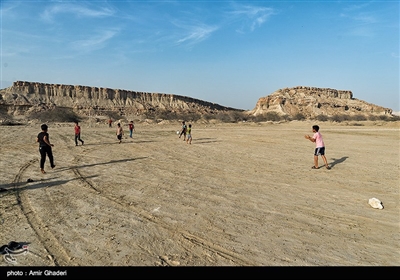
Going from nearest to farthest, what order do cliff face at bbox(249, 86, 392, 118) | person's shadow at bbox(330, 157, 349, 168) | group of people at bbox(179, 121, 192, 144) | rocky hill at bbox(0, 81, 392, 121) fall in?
person's shadow at bbox(330, 157, 349, 168) → group of people at bbox(179, 121, 192, 144) → cliff face at bbox(249, 86, 392, 118) → rocky hill at bbox(0, 81, 392, 121)

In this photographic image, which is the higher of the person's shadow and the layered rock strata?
the layered rock strata

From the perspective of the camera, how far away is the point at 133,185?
751 centimetres

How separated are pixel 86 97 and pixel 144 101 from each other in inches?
971

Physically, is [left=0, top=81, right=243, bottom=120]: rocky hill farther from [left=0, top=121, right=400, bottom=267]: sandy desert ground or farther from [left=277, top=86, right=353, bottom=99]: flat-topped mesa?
[left=0, top=121, right=400, bottom=267]: sandy desert ground

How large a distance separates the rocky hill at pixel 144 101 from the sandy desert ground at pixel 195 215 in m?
68.6

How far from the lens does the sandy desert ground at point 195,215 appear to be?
3.95 m

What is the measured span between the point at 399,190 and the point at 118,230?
8.37 m

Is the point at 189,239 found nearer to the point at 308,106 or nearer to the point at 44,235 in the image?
the point at 44,235

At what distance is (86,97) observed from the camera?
105625 millimetres

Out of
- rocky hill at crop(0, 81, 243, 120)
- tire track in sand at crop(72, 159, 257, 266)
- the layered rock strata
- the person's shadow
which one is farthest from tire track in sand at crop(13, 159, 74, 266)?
the layered rock strata

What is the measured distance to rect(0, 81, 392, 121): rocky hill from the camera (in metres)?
83.6

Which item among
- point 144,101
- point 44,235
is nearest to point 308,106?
point 144,101
